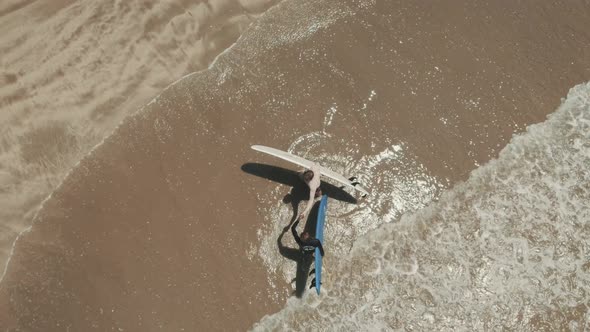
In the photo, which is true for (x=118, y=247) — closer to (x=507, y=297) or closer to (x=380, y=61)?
(x=380, y=61)

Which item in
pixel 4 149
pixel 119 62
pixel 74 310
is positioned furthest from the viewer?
pixel 119 62

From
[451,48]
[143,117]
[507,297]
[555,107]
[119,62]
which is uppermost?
[119,62]

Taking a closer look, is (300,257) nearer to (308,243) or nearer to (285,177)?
(308,243)

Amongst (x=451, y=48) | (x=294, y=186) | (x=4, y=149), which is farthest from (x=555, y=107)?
(x=4, y=149)

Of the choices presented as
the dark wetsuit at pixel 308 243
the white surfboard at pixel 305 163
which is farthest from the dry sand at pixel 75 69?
the dark wetsuit at pixel 308 243

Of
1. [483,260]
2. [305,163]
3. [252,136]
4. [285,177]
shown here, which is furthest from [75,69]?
[483,260]

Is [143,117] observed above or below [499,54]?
above

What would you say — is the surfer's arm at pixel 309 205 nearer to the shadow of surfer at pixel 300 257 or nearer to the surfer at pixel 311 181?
the surfer at pixel 311 181
